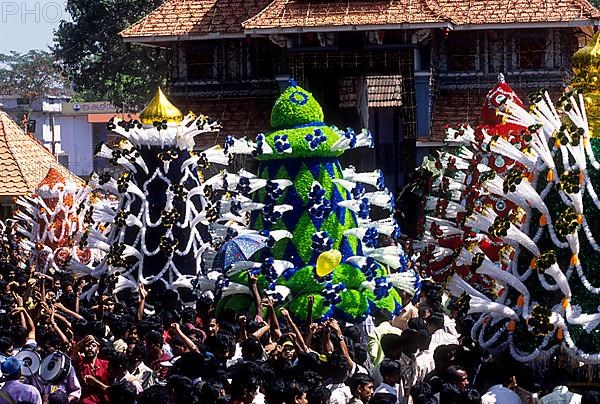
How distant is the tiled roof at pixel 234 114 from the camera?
75.9ft

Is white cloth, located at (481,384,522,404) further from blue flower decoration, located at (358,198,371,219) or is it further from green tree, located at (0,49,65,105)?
green tree, located at (0,49,65,105)

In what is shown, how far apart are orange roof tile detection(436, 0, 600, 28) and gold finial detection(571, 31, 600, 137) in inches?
527

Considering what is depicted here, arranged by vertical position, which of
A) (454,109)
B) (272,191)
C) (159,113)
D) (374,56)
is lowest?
(272,191)

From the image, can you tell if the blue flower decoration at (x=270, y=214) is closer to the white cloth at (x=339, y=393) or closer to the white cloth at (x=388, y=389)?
the white cloth at (x=339, y=393)

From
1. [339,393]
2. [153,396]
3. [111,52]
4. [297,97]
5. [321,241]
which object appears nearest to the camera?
[153,396]

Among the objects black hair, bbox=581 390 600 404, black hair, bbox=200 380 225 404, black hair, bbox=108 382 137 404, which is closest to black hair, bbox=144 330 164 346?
black hair, bbox=108 382 137 404

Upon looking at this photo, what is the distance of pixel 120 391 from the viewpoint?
7504 millimetres

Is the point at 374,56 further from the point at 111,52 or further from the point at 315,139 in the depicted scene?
the point at 111,52

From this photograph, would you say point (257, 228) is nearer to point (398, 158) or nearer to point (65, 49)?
point (398, 158)

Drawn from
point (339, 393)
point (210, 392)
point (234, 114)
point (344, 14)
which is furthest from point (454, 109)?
point (210, 392)

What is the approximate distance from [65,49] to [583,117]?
87.1ft

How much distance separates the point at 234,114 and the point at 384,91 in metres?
3.02

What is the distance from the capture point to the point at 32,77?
69.8 metres

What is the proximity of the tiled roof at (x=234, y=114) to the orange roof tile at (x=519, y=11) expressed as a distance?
386cm
